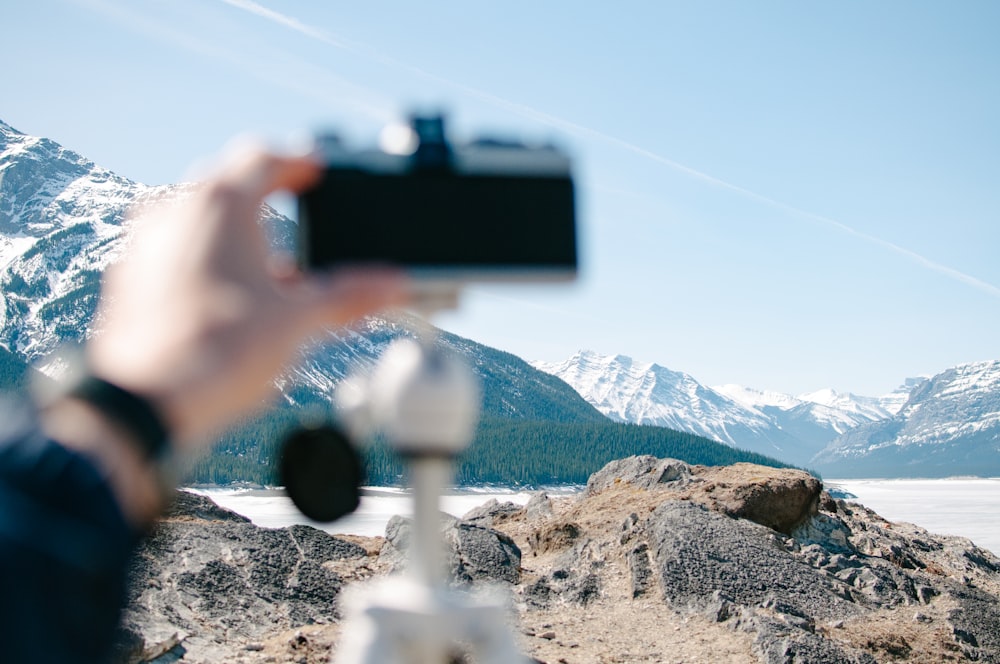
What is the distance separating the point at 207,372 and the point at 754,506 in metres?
13.1

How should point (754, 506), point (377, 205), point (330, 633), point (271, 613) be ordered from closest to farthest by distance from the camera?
point (377, 205) < point (330, 633) < point (271, 613) < point (754, 506)

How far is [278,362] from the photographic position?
943mm

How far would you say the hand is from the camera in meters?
0.84

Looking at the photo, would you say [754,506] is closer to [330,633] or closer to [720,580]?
[720,580]

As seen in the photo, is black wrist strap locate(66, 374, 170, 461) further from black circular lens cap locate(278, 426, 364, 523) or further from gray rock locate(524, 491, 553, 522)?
gray rock locate(524, 491, 553, 522)

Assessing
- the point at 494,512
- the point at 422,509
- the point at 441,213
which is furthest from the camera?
the point at 494,512

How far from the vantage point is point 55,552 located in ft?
2.29

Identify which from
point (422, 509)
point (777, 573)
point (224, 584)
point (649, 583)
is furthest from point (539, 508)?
point (422, 509)

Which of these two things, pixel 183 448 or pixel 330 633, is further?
pixel 330 633

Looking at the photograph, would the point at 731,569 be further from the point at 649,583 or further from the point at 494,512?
the point at 494,512

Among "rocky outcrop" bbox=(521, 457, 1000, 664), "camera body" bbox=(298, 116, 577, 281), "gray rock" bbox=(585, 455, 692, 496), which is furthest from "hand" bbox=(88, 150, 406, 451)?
"gray rock" bbox=(585, 455, 692, 496)

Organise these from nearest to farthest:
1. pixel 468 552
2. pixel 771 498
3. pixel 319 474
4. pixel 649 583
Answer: pixel 319 474
pixel 649 583
pixel 468 552
pixel 771 498

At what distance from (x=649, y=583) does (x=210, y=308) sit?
10.8m

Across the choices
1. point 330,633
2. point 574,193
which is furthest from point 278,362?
point 330,633
